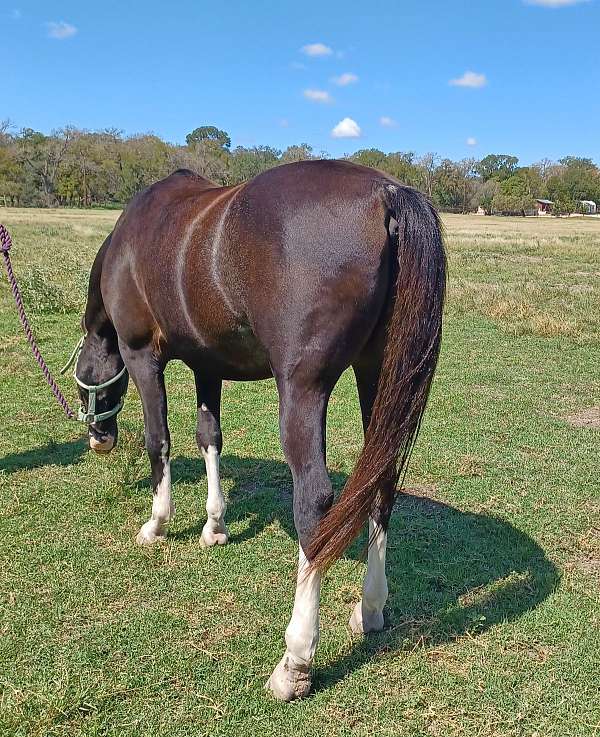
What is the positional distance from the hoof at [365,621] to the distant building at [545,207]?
10602cm

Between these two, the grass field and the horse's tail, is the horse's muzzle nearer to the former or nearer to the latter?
the grass field

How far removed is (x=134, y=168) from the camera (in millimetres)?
74062

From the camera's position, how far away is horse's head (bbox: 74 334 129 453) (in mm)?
4816

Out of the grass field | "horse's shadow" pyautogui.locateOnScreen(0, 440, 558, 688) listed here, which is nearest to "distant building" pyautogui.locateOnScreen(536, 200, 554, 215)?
the grass field

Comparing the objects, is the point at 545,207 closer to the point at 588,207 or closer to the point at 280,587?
the point at 588,207

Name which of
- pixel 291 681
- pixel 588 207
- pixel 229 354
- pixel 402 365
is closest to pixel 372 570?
pixel 291 681

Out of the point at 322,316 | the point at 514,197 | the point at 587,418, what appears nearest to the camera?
the point at 322,316

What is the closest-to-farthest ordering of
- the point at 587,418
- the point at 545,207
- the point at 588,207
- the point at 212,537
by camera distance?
1. the point at 212,537
2. the point at 587,418
3. the point at 545,207
4. the point at 588,207

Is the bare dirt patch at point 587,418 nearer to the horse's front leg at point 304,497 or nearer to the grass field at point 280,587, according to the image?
the grass field at point 280,587

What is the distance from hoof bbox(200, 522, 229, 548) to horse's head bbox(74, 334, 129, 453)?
130 centimetres

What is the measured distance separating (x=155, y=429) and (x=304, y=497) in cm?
172

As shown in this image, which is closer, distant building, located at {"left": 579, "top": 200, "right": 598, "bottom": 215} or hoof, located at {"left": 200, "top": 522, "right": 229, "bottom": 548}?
hoof, located at {"left": 200, "top": 522, "right": 229, "bottom": 548}

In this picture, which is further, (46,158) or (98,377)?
(46,158)

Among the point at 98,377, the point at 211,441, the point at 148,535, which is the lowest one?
the point at 148,535
